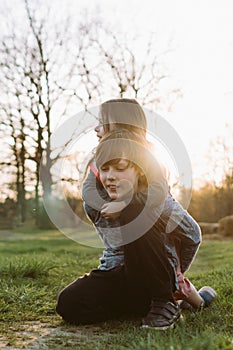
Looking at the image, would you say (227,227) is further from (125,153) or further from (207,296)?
(125,153)

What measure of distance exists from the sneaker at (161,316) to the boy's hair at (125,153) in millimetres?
684

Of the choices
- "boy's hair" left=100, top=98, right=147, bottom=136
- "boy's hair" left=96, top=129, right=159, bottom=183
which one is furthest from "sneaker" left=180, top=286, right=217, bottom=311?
"boy's hair" left=100, top=98, right=147, bottom=136

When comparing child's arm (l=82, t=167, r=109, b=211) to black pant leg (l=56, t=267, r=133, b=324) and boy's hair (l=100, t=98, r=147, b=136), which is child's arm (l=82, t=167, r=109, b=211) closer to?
boy's hair (l=100, t=98, r=147, b=136)

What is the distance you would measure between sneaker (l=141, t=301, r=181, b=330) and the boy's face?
0.63m

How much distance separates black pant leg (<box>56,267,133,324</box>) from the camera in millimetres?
2773

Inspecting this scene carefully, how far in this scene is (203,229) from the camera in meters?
15.8

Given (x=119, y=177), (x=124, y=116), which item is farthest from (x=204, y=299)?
(x=124, y=116)

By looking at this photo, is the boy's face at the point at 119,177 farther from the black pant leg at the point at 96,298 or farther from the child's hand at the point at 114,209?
the black pant leg at the point at 96,298

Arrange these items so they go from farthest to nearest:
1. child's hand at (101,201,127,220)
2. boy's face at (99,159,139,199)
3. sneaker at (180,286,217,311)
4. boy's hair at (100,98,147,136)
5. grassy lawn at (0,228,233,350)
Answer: sneaker at (180,286,217,311)
boy's hair at (100,98,147,136)
boy's face at (99,159,139,199)
child's hand at (101,201,127,220)
grassy lawn at (0,228,233,350)

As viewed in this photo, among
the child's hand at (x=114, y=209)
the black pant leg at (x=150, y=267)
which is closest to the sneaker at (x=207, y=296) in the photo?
the black pant leg at (x=150, y=267)

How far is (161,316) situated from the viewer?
2.57m

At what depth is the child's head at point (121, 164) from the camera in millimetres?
2518

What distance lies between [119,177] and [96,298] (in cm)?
77

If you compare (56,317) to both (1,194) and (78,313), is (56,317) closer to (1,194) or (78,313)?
(78,313)
